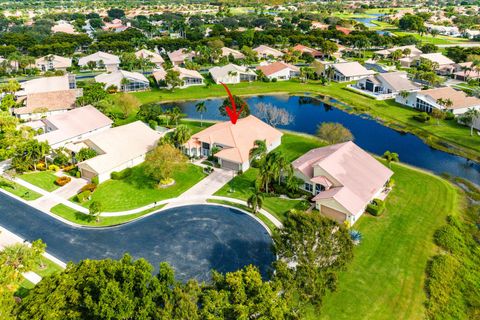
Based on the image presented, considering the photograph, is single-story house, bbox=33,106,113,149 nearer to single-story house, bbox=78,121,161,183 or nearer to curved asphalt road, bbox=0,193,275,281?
single-story house, bbox=78,121,161,183

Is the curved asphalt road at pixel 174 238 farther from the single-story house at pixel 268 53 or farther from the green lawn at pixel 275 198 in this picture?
the single-story house at pixel 268 53

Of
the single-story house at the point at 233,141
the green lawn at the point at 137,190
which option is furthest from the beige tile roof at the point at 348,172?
the green lawn at the point at 137,190

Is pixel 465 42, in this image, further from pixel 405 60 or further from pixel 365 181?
pixel 365 181

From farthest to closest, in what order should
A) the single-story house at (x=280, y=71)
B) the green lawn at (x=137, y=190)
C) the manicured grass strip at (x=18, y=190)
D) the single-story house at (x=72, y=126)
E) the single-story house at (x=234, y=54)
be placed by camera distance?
the single-story house at (x=234, y=54) < the single-story house at (x=280, y=71) < the single-story house at (x=72, y=126) < the manicured grass strip at (x=18, y=190) < the green lawn at (x=137, y=190)

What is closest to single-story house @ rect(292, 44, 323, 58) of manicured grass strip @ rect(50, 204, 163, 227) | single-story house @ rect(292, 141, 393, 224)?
single-story house @ rect(292, 141, 393, 224)

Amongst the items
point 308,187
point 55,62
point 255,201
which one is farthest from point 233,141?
point 55,62

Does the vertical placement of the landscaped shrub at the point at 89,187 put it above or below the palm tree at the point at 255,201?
below
